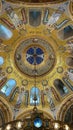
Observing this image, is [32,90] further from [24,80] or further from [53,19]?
[53,19]

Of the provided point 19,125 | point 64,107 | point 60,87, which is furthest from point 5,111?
point 19,125

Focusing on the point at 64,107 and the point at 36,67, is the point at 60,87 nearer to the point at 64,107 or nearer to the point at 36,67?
the point at 64,107

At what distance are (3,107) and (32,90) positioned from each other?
2.03 meters

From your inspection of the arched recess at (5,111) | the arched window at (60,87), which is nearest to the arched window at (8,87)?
Result: the arched recess at (5,111)

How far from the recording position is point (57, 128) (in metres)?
14.4

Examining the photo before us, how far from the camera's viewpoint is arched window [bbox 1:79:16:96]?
739 inches

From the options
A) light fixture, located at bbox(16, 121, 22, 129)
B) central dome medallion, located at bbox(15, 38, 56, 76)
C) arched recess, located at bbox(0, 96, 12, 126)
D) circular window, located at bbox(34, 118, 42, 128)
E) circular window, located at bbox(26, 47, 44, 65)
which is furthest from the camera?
circular window, located at bbox(26, 47, 44, 65)

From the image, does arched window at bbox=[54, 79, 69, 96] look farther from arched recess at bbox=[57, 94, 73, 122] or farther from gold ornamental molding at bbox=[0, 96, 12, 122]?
gold ornamental molding at bbox=[0, 96, 12, 122]

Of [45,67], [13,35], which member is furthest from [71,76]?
[13,35]

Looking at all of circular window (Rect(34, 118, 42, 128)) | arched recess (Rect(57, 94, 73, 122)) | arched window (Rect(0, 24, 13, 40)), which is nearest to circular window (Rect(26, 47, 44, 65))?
arched window (Rect(0, 24, 13, 40))

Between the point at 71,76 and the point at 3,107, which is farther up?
the point at 71,76

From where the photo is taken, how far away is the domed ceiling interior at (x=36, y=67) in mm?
17516

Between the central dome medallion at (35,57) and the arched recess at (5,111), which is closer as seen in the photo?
the arched recess at (5,111)

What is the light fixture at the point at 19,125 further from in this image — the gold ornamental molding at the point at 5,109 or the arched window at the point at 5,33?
the arched window at the point at 5,33
